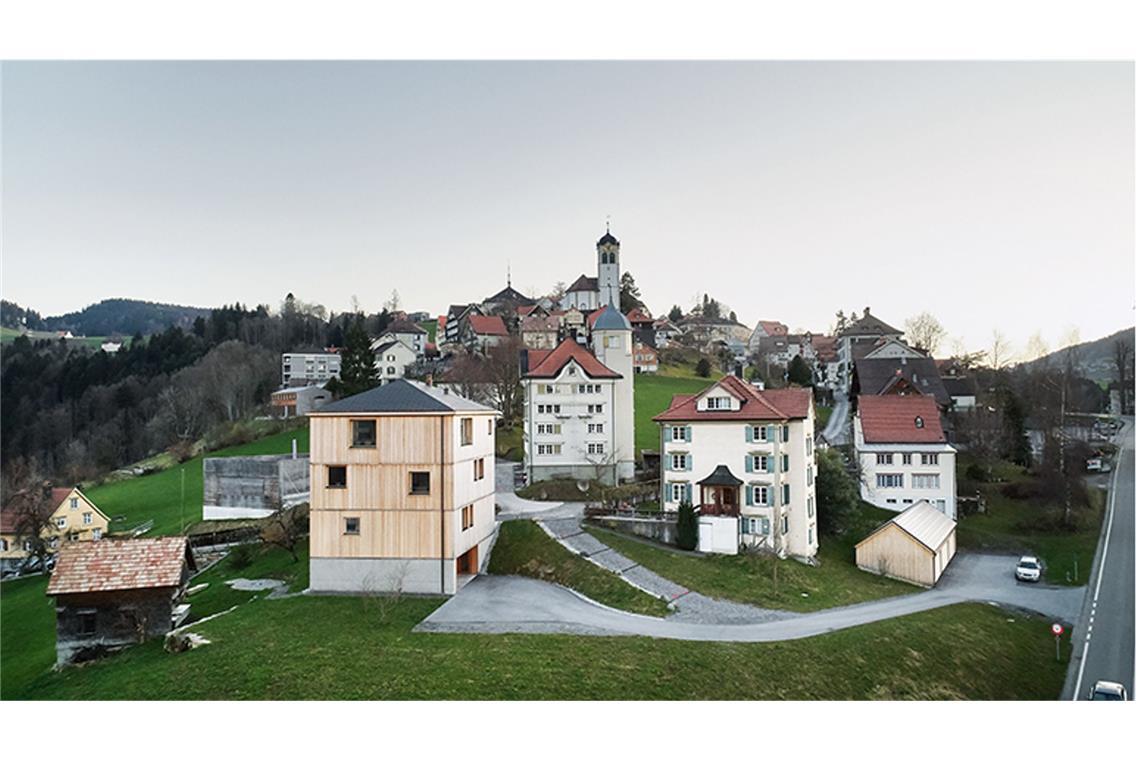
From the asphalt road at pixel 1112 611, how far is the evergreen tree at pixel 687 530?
10035mm

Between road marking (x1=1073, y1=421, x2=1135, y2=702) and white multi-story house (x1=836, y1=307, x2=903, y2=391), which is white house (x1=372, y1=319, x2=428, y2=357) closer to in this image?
white multi-story house (x1=836, y1=307, x2=903, y2=391)

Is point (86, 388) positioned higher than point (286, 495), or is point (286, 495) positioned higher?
point (86, 388)

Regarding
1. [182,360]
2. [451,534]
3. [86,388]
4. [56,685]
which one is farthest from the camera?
[182,360]

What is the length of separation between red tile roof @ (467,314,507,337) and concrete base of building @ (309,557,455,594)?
46468 mm

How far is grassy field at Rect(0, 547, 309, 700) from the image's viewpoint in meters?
16.2

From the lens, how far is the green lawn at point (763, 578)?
61.5 ft

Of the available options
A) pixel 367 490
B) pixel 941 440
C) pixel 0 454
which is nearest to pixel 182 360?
pixel 0 454

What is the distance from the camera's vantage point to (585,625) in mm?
15828

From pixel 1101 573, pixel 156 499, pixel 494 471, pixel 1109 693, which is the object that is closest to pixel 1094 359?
pixel 1101 573

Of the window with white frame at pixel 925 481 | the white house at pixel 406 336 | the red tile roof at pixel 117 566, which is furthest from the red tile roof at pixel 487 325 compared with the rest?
the red tile roof at pixel 117 566

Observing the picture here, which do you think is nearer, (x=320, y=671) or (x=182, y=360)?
(x=320, y=671)

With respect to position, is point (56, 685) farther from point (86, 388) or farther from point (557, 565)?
point (86, 388)

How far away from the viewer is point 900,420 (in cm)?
2989

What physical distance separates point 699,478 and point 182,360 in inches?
1920
